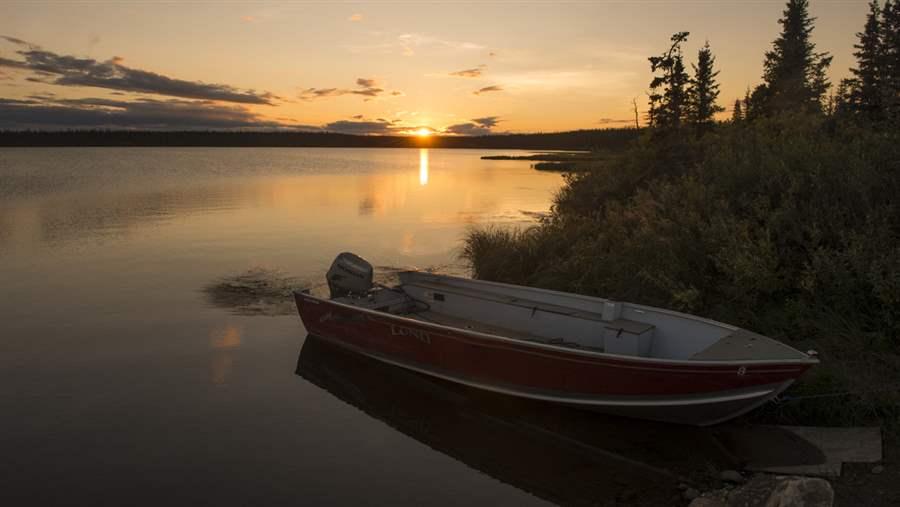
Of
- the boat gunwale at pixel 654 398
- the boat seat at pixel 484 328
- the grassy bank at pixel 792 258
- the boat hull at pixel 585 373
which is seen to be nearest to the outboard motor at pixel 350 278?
the boat seat at pixel 484 328

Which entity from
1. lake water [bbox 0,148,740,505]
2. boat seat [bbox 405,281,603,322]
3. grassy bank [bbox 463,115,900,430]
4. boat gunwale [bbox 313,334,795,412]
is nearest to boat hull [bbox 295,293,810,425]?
boat gunwale [bbox 313,334,795,412]

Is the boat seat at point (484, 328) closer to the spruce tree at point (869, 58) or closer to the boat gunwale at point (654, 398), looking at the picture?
the boat gunwale at point (654, 398)

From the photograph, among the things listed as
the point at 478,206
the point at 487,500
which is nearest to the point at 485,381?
the point at 487,500

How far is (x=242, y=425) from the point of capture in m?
9.88

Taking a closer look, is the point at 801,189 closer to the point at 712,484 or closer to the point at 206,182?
the point at 712,484

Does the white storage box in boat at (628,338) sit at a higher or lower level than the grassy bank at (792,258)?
lower

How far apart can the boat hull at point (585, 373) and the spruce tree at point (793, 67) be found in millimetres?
35376

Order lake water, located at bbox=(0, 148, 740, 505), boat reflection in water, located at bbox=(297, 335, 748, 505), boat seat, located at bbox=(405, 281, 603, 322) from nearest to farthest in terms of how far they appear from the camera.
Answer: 1. boat reflection in water, located at bbox=(297, 335, 748, 505)
2. lake water, located at bbox=(0, 148, 740, 505)
3. boat seat, located at bbox=(405, 281, 603, 322)

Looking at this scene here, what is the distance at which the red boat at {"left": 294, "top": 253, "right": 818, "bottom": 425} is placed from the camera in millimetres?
8242

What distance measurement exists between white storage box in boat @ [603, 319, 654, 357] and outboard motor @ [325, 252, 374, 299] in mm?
5767

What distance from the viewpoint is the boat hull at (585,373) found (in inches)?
319

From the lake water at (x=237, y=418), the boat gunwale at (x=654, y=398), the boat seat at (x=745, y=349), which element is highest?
the boat seat at (x=745, y=349)

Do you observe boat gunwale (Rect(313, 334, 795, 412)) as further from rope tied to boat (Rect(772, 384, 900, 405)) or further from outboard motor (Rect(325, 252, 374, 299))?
outboard motor (Rect(325, 252, 374, 299))

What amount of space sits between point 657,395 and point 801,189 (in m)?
6.00
